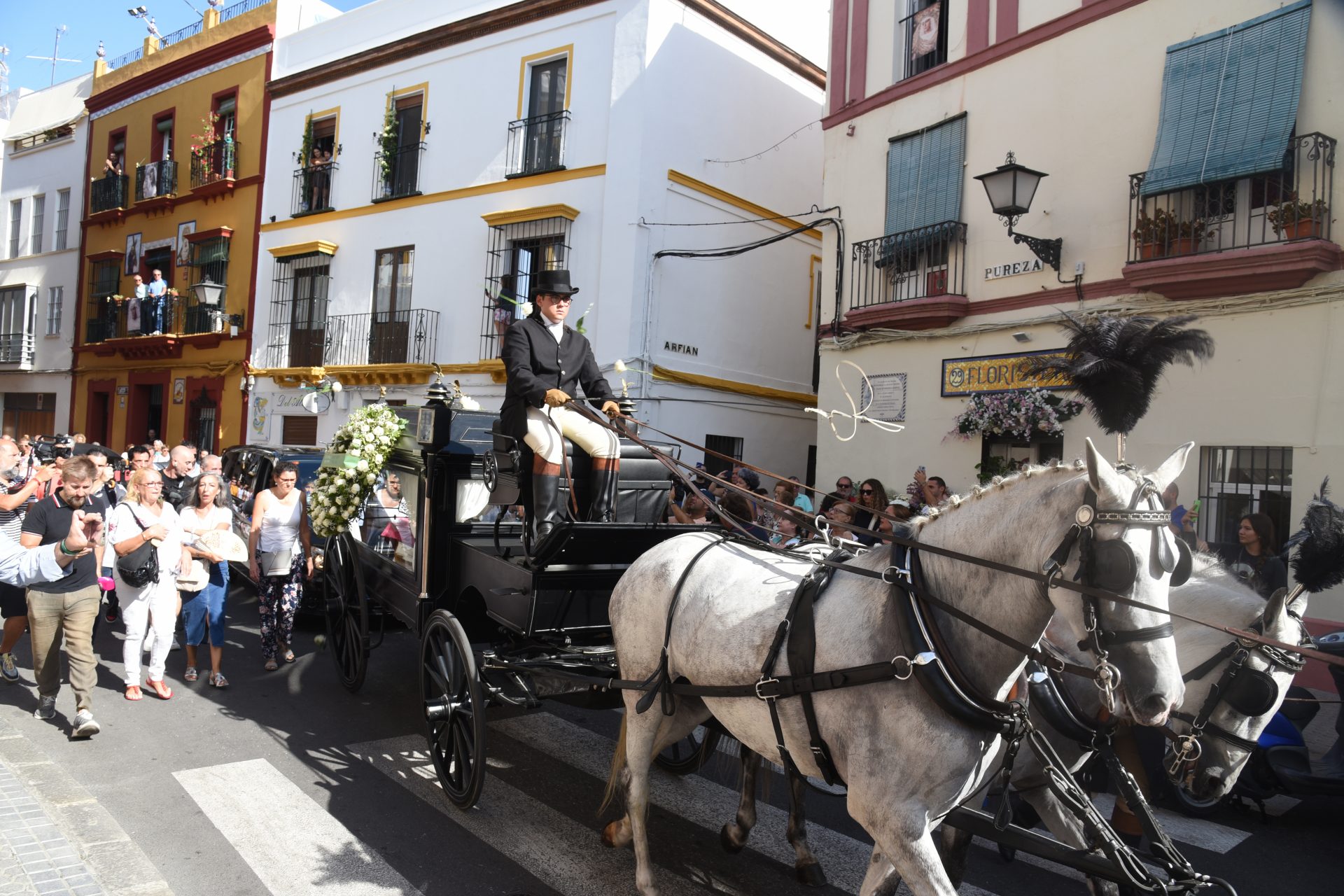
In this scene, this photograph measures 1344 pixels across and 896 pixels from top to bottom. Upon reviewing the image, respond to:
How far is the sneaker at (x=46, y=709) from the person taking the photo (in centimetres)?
598

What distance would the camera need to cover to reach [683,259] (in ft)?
49.8

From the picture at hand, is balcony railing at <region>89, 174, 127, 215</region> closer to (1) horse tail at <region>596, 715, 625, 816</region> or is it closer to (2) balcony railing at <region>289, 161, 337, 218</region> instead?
(2) balcony railing at <region>289, 161, 337, 218</region>

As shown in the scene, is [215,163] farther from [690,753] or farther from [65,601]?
[690,753]

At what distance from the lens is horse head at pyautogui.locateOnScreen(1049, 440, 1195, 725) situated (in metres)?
2.48

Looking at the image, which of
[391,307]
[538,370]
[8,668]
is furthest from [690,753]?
[391,307]

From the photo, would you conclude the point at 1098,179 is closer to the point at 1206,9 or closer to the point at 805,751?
the point at 1206,9

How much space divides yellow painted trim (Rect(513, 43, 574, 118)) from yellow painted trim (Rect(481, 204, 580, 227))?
185 centimetres

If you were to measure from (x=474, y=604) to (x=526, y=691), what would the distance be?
1.28 meters

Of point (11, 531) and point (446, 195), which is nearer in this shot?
point (11, 531)

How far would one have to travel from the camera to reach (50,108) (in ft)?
89.4

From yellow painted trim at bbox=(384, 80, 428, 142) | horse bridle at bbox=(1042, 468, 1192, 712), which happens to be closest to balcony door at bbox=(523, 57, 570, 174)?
yellow painted trim at bbox=(384, 80, 428, 142)

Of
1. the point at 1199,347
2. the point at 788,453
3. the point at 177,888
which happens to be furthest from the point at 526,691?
the point at 788,453

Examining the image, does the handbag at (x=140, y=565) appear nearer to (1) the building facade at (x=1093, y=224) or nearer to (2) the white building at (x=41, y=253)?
(1) the building facade at (x=1093, y=224)

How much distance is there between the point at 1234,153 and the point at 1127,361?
4.47 metres
